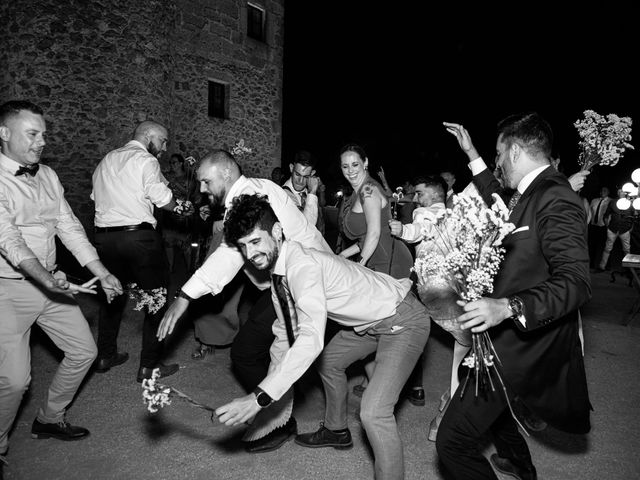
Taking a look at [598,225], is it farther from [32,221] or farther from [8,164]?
[8,164]

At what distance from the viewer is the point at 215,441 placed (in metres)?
3.47

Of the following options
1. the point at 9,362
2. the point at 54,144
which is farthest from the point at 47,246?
the point at 54,144

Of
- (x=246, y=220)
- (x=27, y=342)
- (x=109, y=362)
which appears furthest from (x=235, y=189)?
(x=109, y=362)

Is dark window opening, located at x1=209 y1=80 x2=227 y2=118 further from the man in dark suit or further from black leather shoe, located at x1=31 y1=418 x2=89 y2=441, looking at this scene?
the man in dark suit

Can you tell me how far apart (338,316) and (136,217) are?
2.68m

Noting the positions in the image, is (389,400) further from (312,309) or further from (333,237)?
(333,237)

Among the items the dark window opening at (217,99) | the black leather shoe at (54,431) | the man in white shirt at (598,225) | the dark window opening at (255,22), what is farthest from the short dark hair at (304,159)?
the dark window opening at (255,22)

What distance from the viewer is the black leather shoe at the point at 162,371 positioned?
4.44m

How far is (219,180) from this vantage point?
3590 millimetres

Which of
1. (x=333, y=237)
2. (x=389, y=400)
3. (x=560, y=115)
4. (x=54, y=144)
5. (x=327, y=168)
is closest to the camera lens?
(x=389, y=400)

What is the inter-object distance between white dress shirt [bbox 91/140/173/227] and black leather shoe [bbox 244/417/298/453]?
242 cm

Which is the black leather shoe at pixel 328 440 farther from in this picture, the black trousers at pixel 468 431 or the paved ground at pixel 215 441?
the black trousers at pixel 468 431

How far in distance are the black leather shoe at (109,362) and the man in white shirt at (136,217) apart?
18.7 inches

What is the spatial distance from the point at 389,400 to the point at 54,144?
9.79 metres
